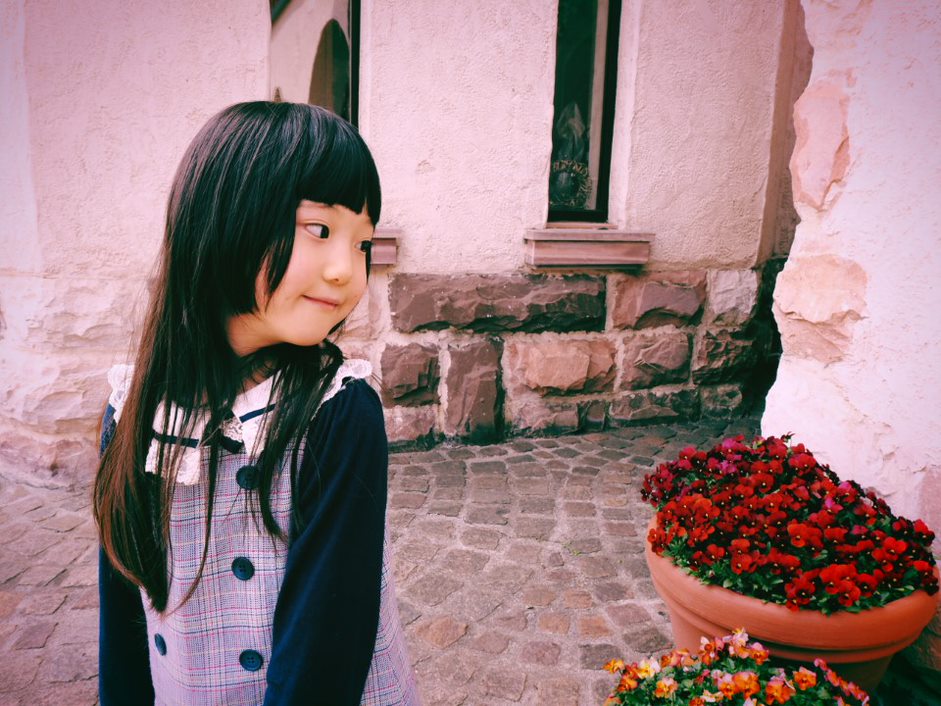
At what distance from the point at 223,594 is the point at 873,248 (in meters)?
1.86

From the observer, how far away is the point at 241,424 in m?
0.96

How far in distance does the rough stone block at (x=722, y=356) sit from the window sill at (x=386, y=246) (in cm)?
219

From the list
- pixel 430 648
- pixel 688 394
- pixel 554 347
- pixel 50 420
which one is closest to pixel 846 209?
pixel 430 648

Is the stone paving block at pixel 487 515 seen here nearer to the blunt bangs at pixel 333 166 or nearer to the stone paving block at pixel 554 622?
the stone paving block at pixel 554 622

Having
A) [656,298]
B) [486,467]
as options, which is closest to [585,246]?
[656,298]

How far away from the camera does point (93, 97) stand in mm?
3078

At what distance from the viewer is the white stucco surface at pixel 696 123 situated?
3.92 m

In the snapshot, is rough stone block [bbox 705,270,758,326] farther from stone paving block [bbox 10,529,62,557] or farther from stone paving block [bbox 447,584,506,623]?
stone paving block [bbox 10,529,62,557]

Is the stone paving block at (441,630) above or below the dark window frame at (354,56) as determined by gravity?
below

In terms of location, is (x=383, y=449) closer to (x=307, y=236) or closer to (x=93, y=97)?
(x=307, y=236)

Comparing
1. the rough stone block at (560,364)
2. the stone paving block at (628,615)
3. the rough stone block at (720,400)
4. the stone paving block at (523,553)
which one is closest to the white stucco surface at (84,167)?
the rough stone block at (560,364)

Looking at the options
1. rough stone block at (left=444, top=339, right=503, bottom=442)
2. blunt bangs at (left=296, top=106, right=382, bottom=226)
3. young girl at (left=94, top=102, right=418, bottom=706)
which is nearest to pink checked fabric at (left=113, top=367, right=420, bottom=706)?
young girl at (left=94, top=102, right=418, bottom=706)

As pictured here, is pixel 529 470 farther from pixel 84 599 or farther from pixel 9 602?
pixel 9 602

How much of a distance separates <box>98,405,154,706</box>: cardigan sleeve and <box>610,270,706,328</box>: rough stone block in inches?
137
